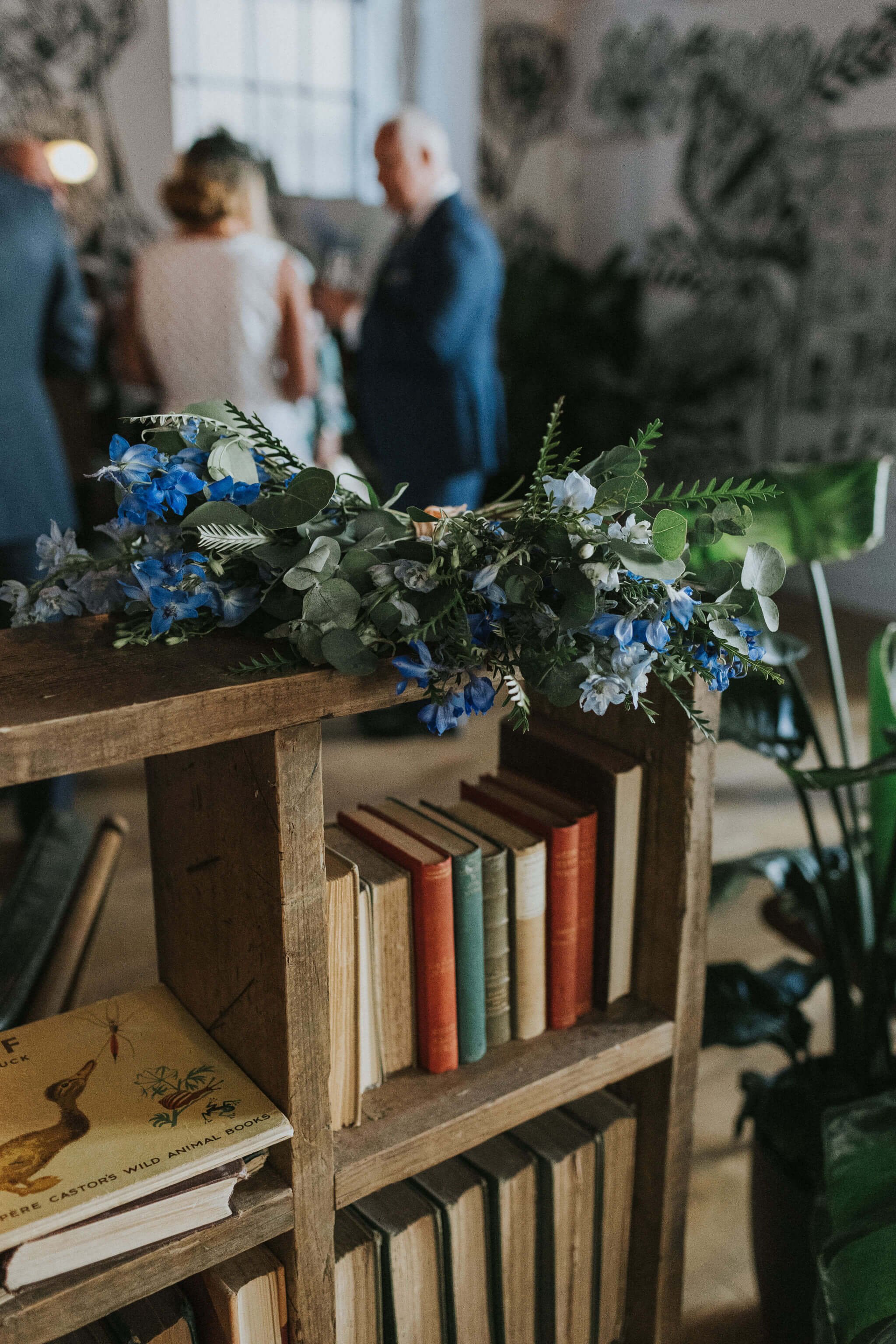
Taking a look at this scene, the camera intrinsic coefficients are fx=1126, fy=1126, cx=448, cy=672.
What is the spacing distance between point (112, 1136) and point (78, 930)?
44 cm

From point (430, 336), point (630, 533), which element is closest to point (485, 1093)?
point (630, 533)

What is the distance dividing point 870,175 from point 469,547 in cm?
488

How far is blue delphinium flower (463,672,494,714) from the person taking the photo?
83 centimetres

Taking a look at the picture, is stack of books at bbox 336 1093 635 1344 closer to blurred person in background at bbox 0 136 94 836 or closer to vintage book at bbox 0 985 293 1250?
vintage book at bbox 0 985 293 1250


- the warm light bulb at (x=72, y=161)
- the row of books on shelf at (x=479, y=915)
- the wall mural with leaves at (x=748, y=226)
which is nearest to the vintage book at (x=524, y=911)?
the row of books on shelf at (x=479, y=915)

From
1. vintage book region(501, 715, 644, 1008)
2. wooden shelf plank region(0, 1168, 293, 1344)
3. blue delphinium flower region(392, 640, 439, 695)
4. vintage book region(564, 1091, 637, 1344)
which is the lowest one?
vintage book region(564, 1091, 637, 1344)

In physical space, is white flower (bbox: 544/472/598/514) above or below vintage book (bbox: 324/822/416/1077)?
above

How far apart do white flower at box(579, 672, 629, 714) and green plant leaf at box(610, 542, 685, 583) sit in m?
0.08

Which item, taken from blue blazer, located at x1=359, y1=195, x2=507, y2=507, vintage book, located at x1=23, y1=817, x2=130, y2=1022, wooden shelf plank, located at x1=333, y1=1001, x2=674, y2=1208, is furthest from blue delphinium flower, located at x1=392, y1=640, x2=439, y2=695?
blue blazer, located at x1=359, y1=195, x2=507, y2=507

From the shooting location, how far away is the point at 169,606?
0.85 m

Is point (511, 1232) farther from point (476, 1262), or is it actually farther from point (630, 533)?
point (630, 533)

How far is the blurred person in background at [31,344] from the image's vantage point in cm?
238

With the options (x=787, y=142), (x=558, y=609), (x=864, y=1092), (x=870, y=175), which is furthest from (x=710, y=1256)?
(x=787, y=142)

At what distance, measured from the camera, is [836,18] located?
4.89 metres
